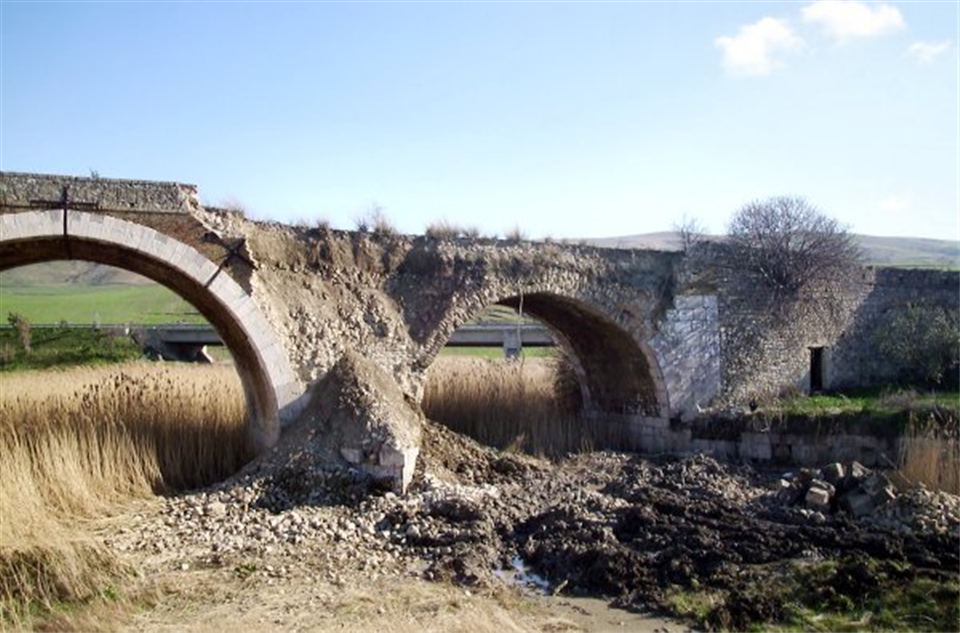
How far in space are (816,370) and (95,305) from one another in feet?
131

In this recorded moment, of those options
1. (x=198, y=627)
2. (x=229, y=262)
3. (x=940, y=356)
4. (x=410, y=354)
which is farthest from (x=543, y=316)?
(x=198, y=627)

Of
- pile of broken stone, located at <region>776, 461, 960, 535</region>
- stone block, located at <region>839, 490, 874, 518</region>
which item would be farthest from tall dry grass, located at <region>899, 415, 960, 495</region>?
stone block, located at <region>839, 490, 874, 518</region>

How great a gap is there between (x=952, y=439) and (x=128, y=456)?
34.1 feet

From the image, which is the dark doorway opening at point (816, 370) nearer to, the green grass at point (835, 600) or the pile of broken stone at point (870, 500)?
the pile of broken stone at point (870, 500)

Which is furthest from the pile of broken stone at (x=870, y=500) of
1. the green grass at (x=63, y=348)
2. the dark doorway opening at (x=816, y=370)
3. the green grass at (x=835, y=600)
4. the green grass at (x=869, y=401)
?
the green grass at (x=63, y=348)

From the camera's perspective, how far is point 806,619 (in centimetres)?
668

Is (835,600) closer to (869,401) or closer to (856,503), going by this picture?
(856,503)

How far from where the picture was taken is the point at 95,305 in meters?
45.7

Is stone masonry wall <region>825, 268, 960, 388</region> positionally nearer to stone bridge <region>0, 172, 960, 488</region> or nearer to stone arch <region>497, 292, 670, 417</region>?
stone bridge <region>0, 172, 960, 488</region>

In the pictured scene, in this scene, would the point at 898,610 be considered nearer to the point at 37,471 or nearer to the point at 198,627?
the point at 198,627

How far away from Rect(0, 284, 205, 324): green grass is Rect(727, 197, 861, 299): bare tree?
87.3 feet

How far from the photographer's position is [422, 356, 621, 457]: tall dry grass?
14.0m

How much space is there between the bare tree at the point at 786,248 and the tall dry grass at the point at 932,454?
3958 millimetres

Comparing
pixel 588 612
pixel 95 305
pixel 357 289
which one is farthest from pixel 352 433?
pixel 95 305
